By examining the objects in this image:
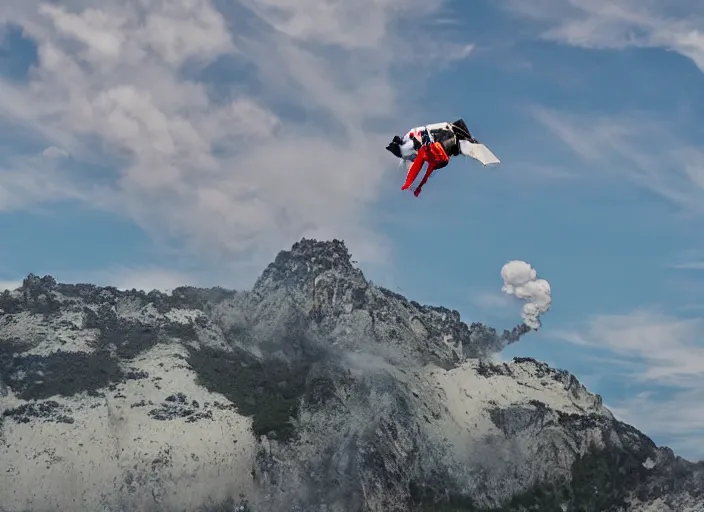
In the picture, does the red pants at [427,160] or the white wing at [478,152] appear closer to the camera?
the white wing at [478,152]

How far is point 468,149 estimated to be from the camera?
124 m

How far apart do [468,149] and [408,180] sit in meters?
7.59

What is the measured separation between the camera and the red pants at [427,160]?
122438mm

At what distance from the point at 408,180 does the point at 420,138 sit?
16.1ft

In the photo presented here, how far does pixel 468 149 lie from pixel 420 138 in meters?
5.56

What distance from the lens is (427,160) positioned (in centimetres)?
12356

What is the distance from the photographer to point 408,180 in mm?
125000

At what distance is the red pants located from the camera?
12244 centimetres

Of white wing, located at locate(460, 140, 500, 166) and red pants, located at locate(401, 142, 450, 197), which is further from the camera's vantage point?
red pants, located at locate(401, 142, 450, 197)
